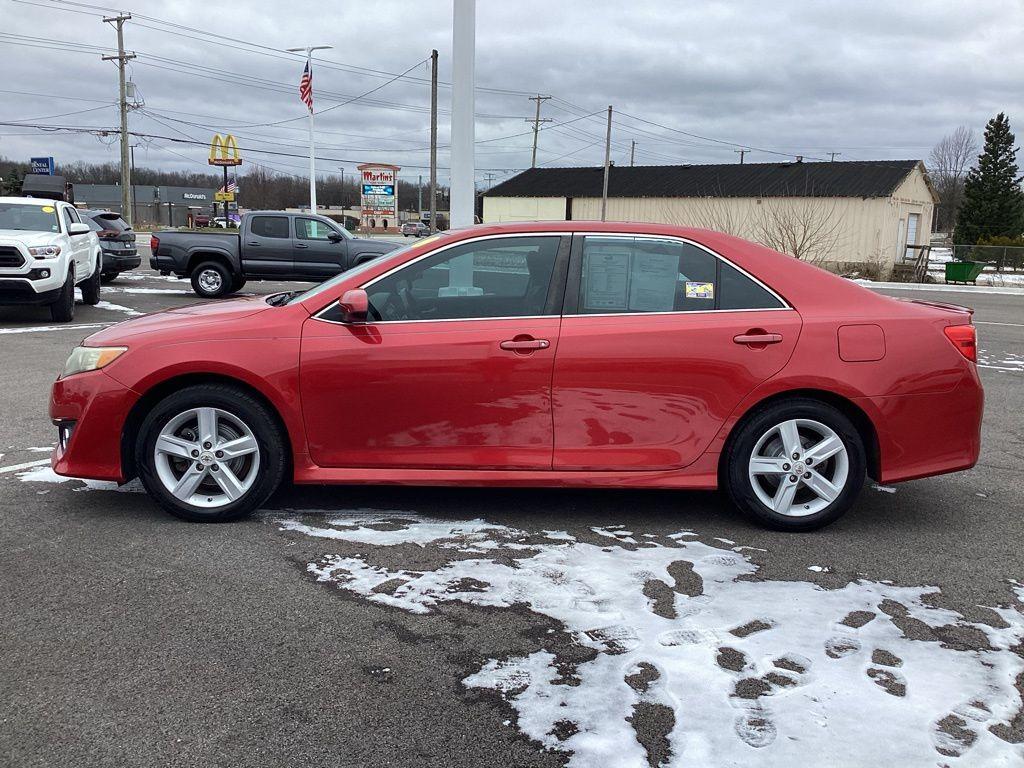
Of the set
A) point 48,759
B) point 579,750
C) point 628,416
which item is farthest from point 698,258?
point 48,759

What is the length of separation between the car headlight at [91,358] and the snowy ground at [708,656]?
1317 millimetres

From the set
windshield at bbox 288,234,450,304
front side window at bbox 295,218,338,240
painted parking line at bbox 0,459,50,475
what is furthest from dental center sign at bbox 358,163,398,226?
windshield at bbox 288,234,450,304

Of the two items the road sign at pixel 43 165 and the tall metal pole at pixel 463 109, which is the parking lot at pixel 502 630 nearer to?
the tall metal pole at pixel 463 109

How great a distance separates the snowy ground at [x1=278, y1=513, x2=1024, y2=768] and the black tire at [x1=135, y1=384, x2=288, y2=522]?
0.32 meters

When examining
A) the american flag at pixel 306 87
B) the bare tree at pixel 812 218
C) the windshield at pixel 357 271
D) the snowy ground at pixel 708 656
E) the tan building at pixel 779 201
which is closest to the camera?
the snowy ground at pixel 708 656

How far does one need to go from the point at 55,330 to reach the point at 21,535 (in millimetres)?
9570

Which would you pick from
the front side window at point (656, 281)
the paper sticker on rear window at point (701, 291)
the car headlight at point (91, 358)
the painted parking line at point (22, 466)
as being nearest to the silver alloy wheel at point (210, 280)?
the painted parking line at point (22, 466)

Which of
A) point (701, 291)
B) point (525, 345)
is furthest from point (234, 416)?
point (701, 291)

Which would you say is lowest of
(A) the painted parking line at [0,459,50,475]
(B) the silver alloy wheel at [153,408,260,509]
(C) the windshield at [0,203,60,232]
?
(A) the painted parking line at [0,459,50,475]

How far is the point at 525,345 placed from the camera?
14.5 feet

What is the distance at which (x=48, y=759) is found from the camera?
256cm

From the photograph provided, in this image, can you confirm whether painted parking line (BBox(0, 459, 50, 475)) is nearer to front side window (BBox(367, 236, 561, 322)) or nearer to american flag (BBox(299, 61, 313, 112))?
front side window (BBox(367, 236, 561, 322))

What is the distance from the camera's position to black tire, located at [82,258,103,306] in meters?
15.9

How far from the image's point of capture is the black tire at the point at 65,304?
13.5 metres
